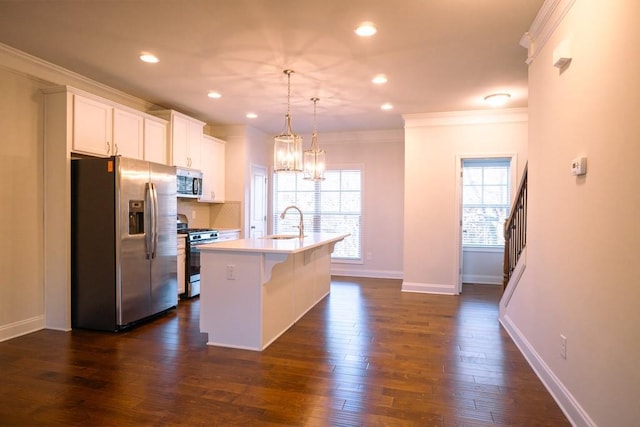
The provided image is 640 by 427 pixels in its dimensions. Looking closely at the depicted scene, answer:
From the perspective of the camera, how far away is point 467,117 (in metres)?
5.43

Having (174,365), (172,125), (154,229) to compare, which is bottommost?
(174,365)

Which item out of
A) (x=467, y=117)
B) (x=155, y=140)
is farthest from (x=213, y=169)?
(x=467, y=117)

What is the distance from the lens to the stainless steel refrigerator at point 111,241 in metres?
3.70

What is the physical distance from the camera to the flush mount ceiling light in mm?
4631

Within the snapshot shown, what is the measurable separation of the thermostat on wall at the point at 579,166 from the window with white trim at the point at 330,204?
4809 millimetres

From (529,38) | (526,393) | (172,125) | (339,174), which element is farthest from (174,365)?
(339,174)

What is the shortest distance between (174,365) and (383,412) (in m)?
1.67

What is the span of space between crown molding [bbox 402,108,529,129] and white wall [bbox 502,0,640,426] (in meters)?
2.38

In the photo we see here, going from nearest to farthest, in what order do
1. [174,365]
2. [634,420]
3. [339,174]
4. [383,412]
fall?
[634,420] → [383,412] → [174,365] → [339,174]

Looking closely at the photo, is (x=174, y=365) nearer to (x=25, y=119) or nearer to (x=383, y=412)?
(x=383, y=412)

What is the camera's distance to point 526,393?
251cm

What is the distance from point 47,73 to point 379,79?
3.47m

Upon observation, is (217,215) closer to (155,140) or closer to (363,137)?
(155,140)

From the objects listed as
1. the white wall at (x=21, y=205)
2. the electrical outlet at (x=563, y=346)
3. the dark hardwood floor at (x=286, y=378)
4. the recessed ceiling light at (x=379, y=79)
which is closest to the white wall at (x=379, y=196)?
the recessed ceiling light at (x=379, y=79)
